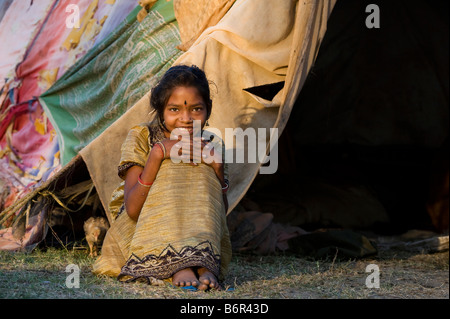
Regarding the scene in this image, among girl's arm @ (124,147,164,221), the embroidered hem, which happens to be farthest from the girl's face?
the embroidered hem

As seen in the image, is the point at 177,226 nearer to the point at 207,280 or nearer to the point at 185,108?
the point at 207,280

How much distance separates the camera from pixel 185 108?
2.47m

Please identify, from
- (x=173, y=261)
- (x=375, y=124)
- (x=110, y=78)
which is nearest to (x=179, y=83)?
(x=173, y=261)

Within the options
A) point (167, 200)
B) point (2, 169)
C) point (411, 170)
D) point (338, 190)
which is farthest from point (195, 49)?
point (411, 170)

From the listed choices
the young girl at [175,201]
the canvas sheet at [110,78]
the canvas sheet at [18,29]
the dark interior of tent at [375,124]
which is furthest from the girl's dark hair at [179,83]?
the dark interior of tent at [375,124]

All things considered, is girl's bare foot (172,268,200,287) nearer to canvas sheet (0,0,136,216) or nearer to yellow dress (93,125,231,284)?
yellow dress (93,125,231,284)

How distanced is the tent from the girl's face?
0.67m

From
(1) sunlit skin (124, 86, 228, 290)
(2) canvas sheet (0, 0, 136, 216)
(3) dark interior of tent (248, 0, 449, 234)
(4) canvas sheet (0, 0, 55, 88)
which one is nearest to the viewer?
(1) sunlit skin (124, 86, 228, 290)

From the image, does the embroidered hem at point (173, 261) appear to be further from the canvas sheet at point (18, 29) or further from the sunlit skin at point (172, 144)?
the canvas sheet at point (18, 29)

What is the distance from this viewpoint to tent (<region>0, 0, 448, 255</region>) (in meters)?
3.17

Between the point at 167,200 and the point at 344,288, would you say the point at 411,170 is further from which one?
the point at 167,200

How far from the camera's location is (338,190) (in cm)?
517

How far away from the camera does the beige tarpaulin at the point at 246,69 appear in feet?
10.3

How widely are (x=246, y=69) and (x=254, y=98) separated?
149mm
